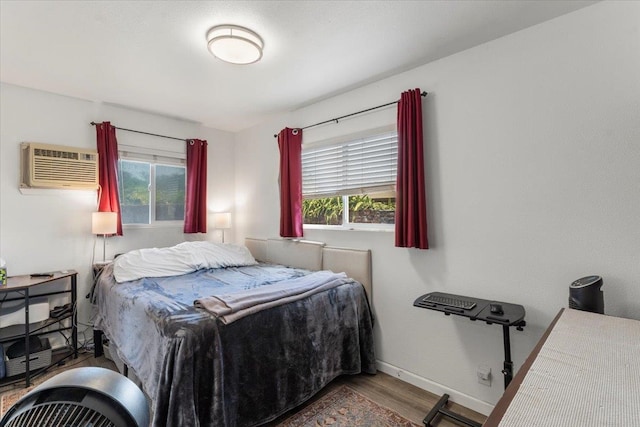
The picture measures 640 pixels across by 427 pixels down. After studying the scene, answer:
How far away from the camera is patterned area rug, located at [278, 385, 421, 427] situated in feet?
6.44

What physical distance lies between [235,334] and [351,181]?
5.88ft

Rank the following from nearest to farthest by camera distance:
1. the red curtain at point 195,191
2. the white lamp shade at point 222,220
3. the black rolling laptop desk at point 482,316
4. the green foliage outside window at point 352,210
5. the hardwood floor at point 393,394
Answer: the black rolling laptop desk at point 482,316
the hardwood floor at point 393,394
the green foliage outside window at point 352,210
the red curtain at point 195,191
the white lamp shade at point 222,220

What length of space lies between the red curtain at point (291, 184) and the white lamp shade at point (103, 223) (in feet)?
5.64

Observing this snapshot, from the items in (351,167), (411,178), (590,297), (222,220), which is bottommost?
(590,297)

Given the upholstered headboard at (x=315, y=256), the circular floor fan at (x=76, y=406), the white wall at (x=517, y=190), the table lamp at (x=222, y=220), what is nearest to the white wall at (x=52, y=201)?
the table lamp at (x=222, y=220)

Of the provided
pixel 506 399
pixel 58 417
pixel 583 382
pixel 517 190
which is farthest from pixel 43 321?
pixel 517 190

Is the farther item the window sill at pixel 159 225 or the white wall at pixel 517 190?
the window sill at pixel 159 225

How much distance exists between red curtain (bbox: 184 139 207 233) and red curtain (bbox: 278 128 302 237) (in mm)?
1180

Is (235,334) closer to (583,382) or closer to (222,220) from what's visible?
(583,382)

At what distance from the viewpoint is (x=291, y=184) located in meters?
3.31

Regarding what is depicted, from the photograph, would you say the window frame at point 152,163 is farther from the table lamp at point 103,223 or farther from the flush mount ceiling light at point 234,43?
the flush mount ceiling light at point 234,43

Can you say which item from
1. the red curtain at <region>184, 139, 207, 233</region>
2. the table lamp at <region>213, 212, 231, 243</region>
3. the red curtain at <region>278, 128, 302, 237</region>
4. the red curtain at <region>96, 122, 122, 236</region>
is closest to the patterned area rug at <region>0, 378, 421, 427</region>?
the red curtain at <region>278, 128, 302, 237</region>

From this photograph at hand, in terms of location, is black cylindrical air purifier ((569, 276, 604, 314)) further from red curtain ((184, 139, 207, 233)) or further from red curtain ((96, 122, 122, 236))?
red curtain ((96, 122, 122, 236))

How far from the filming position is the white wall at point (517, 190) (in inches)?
65.9
